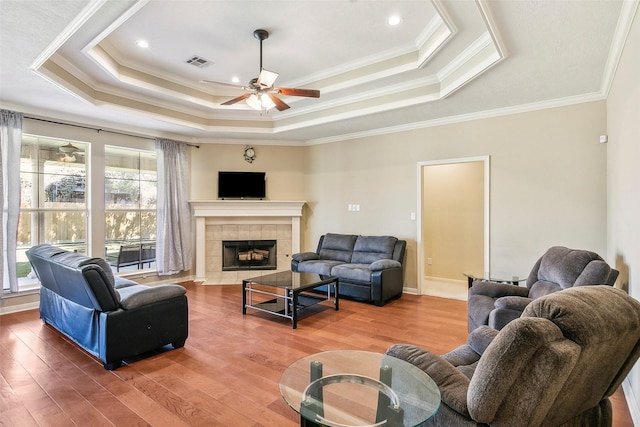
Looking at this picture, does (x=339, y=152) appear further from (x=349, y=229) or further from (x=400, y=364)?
(x=400, y=364)

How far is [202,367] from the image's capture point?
2.95 metres

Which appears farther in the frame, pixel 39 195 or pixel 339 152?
pixel 339 152

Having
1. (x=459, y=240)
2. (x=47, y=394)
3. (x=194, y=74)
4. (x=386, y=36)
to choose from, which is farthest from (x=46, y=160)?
(x=459, y=240)

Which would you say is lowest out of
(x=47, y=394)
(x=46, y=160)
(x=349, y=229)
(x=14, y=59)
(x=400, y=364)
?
(x=47, y=394)

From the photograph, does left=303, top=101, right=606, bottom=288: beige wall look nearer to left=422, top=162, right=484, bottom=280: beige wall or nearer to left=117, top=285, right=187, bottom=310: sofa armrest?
left=422, top=162, right=484, bottom=280: beige wall

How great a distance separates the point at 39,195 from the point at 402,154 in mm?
5539

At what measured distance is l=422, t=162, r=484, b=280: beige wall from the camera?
6027 mm

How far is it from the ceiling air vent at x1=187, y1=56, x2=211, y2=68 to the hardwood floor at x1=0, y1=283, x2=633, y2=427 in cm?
323

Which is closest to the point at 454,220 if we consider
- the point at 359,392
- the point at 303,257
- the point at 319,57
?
the point at 303,257

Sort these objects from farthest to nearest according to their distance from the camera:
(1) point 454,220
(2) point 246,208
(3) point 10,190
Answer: (2) point 246,208
(1) point 454,220
(3) point 10,190

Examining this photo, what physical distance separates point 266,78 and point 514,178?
11.8 feet

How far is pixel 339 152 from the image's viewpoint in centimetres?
650

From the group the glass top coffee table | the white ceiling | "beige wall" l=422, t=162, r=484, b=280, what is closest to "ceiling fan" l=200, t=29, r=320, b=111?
the white ceiling

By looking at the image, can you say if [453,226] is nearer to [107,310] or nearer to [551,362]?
[551,362]
